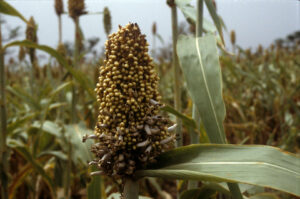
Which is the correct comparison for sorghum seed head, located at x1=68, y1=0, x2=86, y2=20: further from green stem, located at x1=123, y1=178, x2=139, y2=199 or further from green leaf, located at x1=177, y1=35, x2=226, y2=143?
green stem, located at x1=123, y1=178, x2=139, y2=199

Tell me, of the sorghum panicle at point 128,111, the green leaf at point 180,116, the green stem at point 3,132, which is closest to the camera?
the sorghum panicle at point 128,111

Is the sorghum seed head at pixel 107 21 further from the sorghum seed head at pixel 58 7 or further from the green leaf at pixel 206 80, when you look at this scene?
the green leaf at pixel 206 80

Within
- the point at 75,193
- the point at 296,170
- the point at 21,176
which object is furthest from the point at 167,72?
the point at 296,170

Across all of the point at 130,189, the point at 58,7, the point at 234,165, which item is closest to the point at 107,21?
the point at 58,7

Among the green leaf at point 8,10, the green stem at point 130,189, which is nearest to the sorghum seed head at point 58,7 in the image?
the green leaf at point 8,10

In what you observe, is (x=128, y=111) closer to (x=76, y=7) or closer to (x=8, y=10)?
(x=8, y=10)

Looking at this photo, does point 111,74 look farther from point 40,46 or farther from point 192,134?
point 40,46

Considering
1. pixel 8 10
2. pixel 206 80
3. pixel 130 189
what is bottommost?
pixel 130 189
